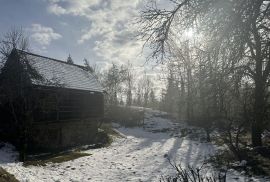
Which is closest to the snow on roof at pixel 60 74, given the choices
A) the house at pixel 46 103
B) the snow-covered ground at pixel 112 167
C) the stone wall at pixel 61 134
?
the house at pixel 46 103

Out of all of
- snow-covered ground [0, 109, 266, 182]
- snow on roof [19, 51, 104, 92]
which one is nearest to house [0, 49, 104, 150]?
snow on roof [19, 51, 104, 92]

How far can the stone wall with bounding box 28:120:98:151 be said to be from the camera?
2305 cm

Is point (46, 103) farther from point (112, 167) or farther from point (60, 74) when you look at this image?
point (112, 167)

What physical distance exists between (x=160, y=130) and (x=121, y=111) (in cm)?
1142

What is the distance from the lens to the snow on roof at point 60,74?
2434 centimetres

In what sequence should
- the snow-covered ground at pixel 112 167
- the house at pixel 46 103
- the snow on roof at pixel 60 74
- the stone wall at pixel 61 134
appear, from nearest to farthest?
the snow-covered ground at pixel 112 167
the house at pixel 46 103
the stone wall at pixel 61 134
the snow on roof at pixel 60 74

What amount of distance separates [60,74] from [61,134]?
539 centimetres

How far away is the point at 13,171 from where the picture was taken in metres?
12.9

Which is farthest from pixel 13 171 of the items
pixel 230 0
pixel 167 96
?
pixel 167 96

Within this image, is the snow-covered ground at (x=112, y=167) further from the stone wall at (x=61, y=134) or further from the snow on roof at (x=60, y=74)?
the snow on roof at (x=60, y=74)

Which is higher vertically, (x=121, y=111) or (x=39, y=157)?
(x=121, y=111)

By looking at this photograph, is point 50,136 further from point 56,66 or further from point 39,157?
point 56,66

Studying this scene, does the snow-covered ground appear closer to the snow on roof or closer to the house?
the house

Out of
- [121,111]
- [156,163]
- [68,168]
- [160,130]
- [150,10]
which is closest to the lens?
[150,10]
